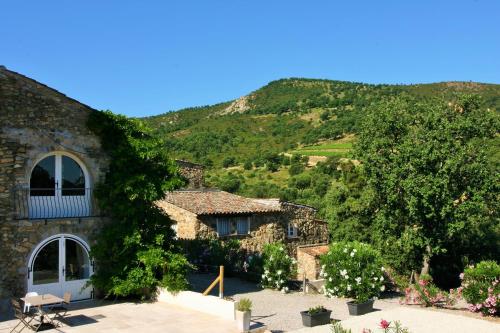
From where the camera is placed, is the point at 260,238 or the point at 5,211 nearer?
the point at 5,211

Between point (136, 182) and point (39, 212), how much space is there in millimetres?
2970

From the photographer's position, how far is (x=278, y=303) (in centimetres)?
1644

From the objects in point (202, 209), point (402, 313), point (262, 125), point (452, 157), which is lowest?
point (402, 313)

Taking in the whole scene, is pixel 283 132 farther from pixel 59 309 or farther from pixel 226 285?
pixel 59 309

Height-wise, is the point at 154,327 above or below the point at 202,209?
below

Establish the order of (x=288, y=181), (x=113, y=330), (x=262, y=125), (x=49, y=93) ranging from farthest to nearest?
(x=262, y=125) < (x=288, y=181) < (x=49, y=93) < (x=113, y=330)

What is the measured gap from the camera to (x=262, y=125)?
268 ft

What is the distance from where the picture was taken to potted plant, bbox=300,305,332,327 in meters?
13.0

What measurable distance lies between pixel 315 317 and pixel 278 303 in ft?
11.6

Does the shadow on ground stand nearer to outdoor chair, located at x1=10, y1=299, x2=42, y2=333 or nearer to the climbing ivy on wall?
the climbing ivy on wall

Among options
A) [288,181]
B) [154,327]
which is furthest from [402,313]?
[288,181]

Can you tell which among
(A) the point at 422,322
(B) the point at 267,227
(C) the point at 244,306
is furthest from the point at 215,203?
(C) the point at 244,306

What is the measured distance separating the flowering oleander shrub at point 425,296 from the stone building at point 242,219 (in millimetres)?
12470

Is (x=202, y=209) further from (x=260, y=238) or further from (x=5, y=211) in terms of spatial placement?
(x=5, y=211)
